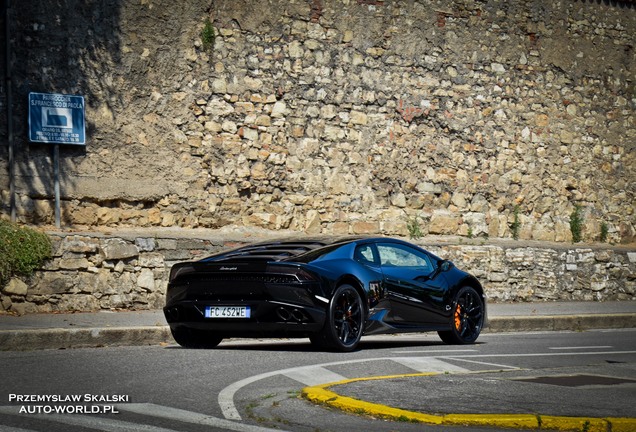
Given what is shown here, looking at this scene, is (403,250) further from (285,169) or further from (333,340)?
(285,169)

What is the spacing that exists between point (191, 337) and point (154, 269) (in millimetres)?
4976

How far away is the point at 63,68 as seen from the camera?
18.3m

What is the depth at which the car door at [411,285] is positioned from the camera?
42.5ft

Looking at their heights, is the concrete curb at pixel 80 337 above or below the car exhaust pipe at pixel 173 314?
below

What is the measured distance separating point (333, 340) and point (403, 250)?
2.44 meters

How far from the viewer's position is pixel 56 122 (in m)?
18.3

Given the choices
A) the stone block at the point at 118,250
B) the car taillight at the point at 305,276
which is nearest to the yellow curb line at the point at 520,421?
the car taillight at the point at 305,276

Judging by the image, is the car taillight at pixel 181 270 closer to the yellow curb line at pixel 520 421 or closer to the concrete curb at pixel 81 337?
the concrete curb at pixel 81 337

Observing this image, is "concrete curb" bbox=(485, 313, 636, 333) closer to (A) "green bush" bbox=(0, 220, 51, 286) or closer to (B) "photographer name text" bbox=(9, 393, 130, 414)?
(A) "green bush" bbox=(0, 220, 51, 286)

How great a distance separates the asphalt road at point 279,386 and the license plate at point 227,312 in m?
0.46

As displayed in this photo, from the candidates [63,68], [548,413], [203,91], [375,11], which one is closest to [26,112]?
[63,68]

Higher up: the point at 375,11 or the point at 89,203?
the point at 375,11

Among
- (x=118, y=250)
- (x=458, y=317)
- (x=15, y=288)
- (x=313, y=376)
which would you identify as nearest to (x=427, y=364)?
(x=313, y=376)

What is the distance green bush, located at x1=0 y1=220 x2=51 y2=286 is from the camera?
1582 cm
